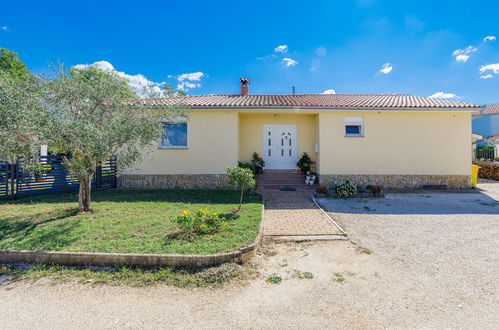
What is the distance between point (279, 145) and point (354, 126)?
3.73 m

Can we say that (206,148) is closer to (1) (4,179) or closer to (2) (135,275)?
(1) (4,179)

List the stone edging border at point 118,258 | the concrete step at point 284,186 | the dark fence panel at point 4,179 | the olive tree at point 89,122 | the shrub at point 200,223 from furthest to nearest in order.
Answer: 1. the concrete step at point 284,186
2. the dark fence panel at point 4,179
3. the olive tree at point 89,122
4. the shrub at point 200,223
5. the stone edging border at point 118,258

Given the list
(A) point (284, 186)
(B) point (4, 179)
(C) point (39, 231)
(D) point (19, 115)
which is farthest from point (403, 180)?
(B) point (4, 179)

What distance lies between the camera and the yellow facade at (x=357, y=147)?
34.3ft

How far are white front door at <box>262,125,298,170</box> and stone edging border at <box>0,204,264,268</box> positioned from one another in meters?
8.37

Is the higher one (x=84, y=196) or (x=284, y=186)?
(x=84, y=196)

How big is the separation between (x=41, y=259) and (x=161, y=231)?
1.96 m

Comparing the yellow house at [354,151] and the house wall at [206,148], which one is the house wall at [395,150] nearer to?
the yellow house at [354,151]

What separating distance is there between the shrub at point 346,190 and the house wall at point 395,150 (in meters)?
1.72

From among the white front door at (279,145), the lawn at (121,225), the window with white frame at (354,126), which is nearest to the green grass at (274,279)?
the lawn at (121,225)

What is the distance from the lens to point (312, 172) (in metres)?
11.2

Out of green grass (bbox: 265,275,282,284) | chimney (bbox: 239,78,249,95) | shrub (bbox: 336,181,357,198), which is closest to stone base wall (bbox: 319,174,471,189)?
shrub (bbox: 336,181,357,198)

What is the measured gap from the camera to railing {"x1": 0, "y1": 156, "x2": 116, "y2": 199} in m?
8.21

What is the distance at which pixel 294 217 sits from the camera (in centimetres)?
635
